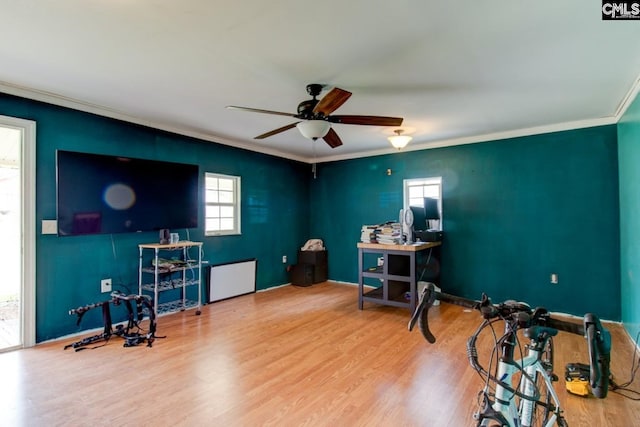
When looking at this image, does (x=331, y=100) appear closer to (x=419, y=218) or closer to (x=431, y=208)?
(x=419, y=218)

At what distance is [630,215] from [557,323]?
291 cm

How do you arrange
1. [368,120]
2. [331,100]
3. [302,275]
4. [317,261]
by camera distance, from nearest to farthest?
[331,100] < [368,120] < [302,275] < [317,261]

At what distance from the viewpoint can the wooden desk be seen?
404 centimetres

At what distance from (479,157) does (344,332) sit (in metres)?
3.14

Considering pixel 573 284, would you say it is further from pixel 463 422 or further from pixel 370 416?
pixel 370 416

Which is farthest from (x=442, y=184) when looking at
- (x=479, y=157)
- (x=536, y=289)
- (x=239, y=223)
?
(x=239, y=223)

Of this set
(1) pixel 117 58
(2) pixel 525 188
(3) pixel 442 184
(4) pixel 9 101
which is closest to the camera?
(1) pixel 117 58

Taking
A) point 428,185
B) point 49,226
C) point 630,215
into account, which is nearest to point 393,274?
point 428,185

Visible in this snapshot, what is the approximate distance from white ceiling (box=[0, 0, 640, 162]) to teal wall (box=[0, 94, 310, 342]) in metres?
0.20

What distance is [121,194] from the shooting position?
3561 mm

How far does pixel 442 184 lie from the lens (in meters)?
5.05

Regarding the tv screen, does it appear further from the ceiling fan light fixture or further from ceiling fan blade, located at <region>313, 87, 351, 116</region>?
ceiling fan blade, located at <region>313, 87, 351, 116</region>

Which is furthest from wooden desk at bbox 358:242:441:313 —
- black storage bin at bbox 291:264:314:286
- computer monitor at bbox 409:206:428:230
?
black storage bin at bbox 291:264:314:286

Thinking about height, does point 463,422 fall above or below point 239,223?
below
